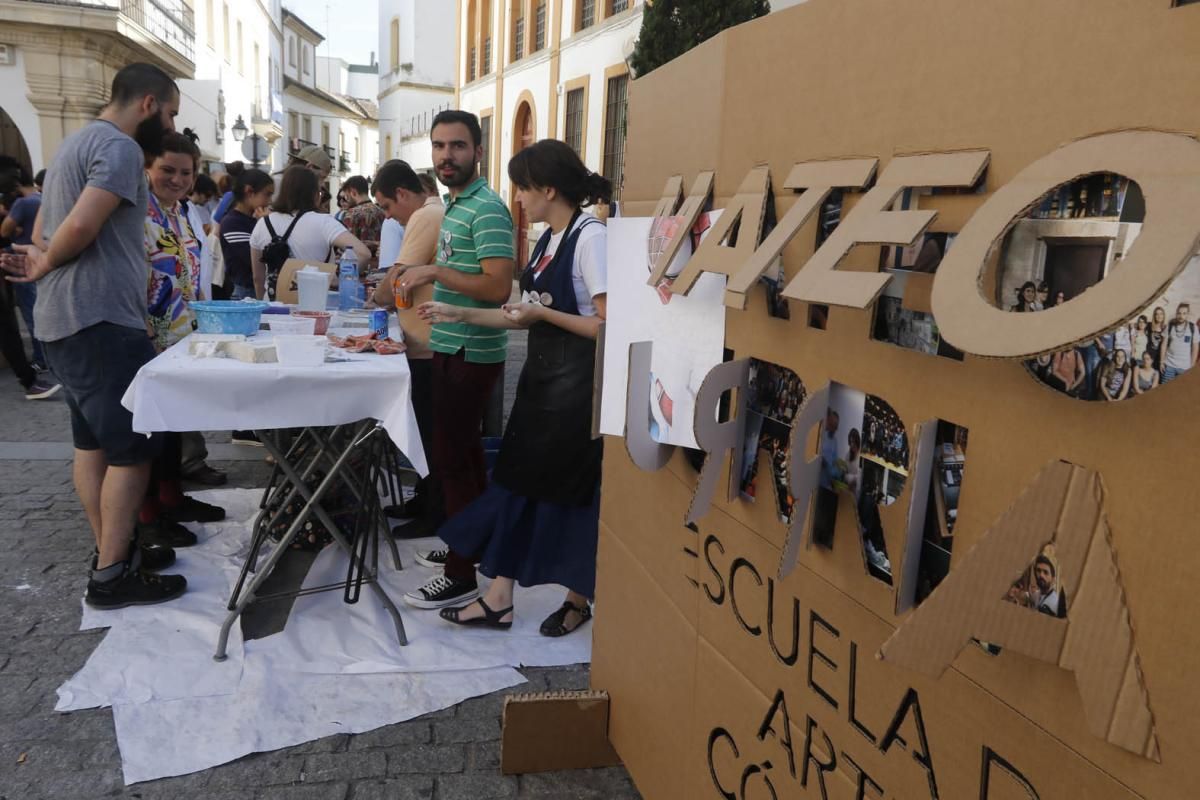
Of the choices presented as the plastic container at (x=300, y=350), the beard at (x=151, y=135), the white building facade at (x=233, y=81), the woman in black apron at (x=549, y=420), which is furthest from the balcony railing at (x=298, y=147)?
the woman in black apron at (x=549, y=420)

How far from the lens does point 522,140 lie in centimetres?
2002

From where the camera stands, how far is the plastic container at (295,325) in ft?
12.1

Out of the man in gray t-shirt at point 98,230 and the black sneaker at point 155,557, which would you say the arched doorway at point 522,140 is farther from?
the man in gray t-shirt at point 98,230

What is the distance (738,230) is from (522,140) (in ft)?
64.3

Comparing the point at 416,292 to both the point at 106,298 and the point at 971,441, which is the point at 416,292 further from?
the point at 971,441

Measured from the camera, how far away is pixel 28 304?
7.38 meters

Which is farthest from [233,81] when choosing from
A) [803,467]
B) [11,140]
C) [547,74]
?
[803,467]

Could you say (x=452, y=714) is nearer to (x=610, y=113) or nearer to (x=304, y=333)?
(x=304, y=333)

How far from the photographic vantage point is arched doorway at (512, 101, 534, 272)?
19.1 metres

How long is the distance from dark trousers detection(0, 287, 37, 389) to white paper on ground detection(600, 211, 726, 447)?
6.54 meters

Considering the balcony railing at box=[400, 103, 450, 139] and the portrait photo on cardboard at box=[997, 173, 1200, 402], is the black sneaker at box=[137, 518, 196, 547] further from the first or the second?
the balcony railing at box=[400, 103, 450, 139]

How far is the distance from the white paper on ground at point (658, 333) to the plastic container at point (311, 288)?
2.89 meters

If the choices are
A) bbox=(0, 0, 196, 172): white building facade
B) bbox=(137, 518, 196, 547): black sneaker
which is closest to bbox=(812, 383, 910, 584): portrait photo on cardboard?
bbox=(137, 518, 196, 547): black sneaker

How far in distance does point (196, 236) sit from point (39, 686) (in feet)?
7.50
